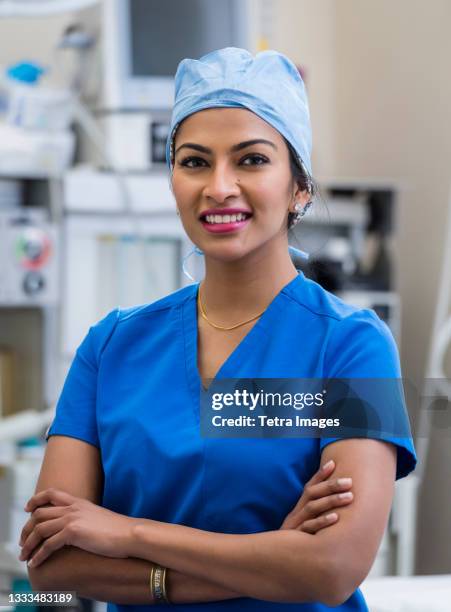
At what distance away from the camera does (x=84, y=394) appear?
118 cm

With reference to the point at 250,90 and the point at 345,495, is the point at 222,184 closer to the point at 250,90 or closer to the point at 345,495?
the point at 250,90

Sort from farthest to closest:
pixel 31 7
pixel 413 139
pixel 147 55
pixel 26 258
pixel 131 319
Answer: pixel 413 139
pixel 147 55
pixel 26 258
pixel 31 7
pixel 131 319

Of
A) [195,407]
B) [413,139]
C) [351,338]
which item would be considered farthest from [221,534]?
[413,139]

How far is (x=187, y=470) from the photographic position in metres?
1.06

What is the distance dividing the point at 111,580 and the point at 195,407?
22cm

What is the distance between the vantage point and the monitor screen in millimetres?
2793

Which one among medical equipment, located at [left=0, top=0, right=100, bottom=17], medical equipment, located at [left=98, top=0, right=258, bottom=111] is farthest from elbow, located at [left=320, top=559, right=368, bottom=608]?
medical equipment, located at [left=98, top=0, right=258, bottom=111]

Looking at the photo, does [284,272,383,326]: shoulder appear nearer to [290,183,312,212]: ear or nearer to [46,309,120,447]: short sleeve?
[290,183,312,212]: ear

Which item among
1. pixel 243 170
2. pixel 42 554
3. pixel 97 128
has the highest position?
pixel 97 128

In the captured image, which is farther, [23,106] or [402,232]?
[402,232]

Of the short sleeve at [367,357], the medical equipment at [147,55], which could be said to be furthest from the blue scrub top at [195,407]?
the medical equipment at [147,55]

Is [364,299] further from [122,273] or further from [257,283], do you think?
[257,283]

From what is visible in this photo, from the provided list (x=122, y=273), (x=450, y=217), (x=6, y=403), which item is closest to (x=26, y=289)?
(x=122, y=273)

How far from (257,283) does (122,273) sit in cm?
151
